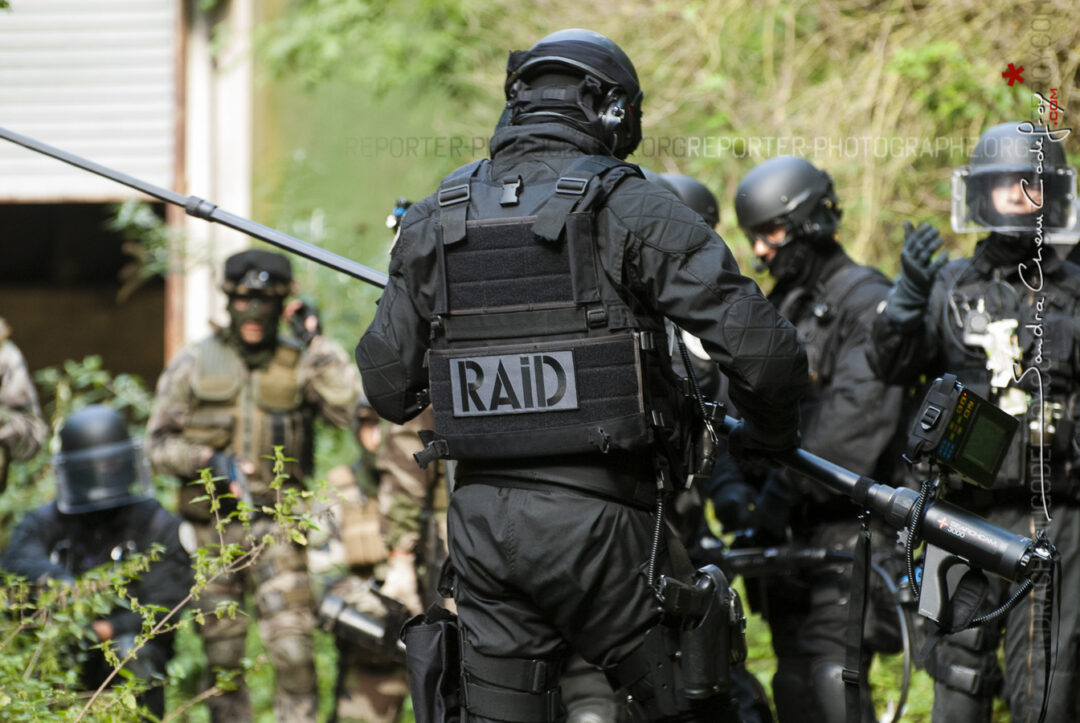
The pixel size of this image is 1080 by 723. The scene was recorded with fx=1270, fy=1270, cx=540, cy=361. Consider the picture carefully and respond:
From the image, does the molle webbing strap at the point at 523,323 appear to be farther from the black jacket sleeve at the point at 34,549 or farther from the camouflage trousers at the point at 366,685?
the black jacket sleeve at the point at 34,549

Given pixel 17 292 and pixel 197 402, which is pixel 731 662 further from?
pixel 17 292

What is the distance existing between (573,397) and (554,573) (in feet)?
1.44

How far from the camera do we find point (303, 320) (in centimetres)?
643

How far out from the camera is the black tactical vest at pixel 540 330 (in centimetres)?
318

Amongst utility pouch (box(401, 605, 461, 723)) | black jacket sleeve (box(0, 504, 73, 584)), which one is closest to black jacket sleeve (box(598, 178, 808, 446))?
utility pouch (box(401, 605, 461, 723))

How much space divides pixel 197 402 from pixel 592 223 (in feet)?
12.2

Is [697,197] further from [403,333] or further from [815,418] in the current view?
[403,333]

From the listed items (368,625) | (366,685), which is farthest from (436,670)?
(366,685)

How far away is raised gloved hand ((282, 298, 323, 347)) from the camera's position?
21.0 feet

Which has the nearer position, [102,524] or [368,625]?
[368,625]

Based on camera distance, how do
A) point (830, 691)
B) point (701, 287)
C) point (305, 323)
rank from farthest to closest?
point (305, 323) → point (830, 691) → point (701, 287)

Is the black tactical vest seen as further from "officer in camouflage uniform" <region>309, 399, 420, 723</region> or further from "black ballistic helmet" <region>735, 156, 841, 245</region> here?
"black ballistic helmet" <region>735, 156, 841, 245</region>

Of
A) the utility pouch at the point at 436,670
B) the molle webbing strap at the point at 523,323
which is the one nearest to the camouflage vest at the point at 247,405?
the utility pouch at the point at 436,670

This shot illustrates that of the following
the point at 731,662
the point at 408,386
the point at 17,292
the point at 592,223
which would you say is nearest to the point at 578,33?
the point at 592,223
